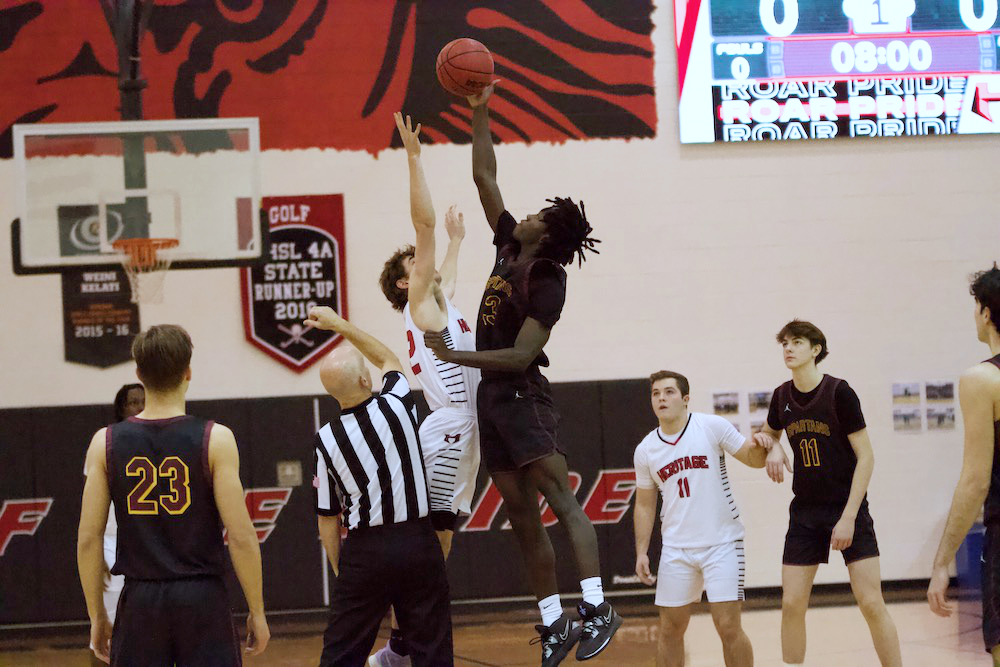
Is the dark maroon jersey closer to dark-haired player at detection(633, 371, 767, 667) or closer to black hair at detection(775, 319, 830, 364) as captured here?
dark-haired player at detection(633, 371, 767, 667)

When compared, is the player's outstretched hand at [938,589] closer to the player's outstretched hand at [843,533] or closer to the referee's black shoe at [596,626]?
the referee's black shoe at [596,626]

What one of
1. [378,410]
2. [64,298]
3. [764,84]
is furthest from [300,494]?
[764,84]

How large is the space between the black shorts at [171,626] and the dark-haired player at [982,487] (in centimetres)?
227

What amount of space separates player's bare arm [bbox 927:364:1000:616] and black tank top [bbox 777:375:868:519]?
1.80 m

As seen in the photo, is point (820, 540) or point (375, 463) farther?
point (820, 540)

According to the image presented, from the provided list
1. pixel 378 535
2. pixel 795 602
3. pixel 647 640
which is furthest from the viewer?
pixel 647 640

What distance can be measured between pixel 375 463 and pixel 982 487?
7.26 ft

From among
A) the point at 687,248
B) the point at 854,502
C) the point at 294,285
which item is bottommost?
the point at 854,502

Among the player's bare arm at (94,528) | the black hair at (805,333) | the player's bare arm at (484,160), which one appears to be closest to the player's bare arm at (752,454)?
the black hair at (805,333)

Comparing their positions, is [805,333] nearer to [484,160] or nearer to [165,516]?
[484,160]

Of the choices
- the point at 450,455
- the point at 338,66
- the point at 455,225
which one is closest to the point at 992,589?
the point at 450,455

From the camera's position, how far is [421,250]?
4.56 m

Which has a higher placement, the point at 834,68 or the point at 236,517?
the point at 834,68

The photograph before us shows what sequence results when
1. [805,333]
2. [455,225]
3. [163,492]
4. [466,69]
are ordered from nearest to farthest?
[163,492]
[466,69]
[805,333]
[455,225]
